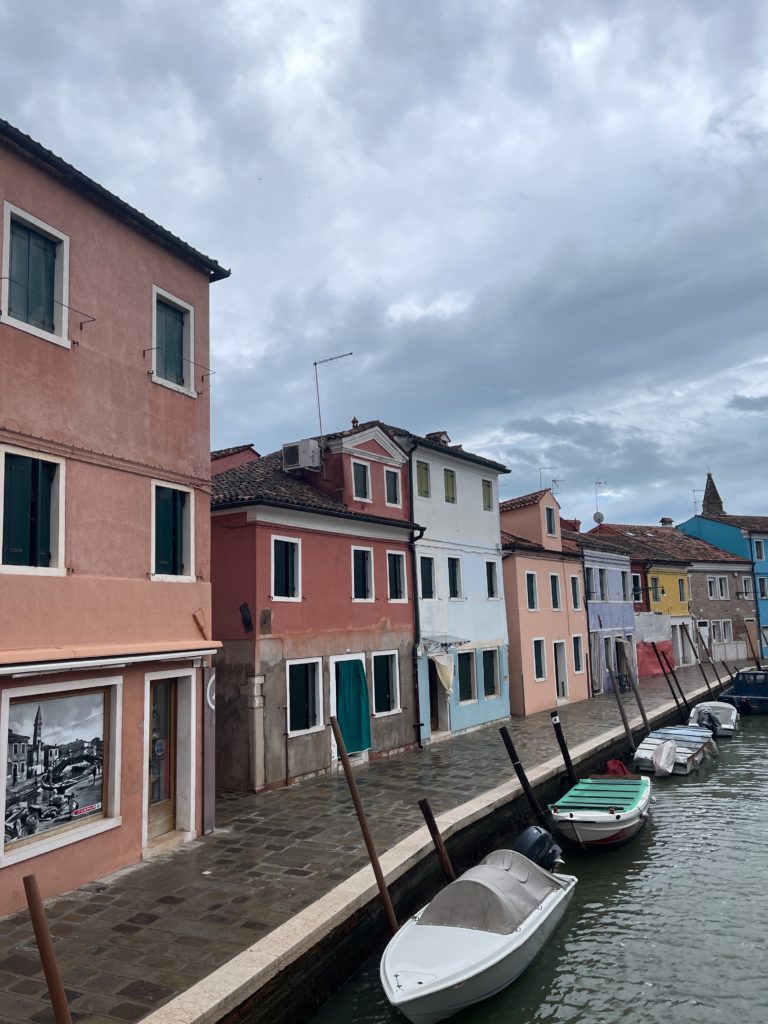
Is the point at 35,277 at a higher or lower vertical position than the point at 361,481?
higher

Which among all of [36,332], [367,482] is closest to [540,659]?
[367,482]

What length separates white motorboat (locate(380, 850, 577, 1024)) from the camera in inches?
309

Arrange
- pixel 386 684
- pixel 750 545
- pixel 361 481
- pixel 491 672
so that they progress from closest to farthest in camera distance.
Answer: pixel 386 684
pixel 361 481
pixel 491 672
pixel 750 545

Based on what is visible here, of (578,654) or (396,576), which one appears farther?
(578,654)

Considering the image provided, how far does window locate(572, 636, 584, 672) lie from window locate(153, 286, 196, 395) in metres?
22.8

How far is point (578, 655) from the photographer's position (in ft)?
102

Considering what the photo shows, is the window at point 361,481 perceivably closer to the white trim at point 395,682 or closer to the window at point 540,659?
the white trim at point 395,682

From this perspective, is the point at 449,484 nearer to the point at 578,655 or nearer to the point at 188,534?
the point at 578,655

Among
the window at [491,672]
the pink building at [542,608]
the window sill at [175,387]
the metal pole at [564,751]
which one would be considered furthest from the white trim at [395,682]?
the window sill at [175,387]

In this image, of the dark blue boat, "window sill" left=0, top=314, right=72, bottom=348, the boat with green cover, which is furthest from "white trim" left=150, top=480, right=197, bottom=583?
the dark blue boat

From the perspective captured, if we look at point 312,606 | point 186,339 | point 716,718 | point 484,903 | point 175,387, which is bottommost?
point 716,718

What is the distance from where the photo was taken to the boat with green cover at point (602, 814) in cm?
1380

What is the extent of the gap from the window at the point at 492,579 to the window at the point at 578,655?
717 centimetres

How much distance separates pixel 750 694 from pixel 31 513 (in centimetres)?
3211
